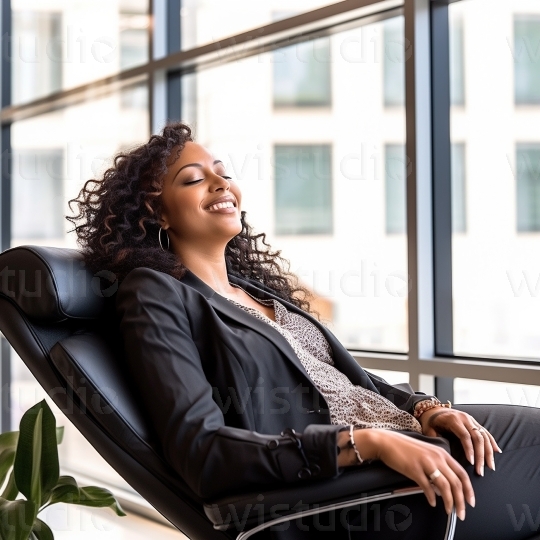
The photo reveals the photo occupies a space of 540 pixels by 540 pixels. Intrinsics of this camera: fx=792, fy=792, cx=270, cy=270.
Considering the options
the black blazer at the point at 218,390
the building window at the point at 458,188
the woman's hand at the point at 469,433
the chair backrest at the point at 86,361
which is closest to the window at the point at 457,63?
the building window at the point at 458,188

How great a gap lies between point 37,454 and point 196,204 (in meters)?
0.74

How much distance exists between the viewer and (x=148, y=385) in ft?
4.76

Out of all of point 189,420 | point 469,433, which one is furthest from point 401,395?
point 189,420

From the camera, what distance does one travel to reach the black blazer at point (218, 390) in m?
1.33

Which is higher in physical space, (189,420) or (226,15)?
(226,15)

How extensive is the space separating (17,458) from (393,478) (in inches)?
41.9

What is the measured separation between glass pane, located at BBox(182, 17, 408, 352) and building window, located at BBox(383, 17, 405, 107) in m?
0.02

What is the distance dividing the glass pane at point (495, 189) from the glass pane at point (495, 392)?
102 millimetres

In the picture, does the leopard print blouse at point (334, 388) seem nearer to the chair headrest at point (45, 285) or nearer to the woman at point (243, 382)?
the woman at point (243, 382)

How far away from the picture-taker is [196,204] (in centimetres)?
187

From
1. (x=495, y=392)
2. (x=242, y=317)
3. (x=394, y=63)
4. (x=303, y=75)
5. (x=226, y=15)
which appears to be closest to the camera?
(x=242, y=317)

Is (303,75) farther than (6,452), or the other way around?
(303,75)

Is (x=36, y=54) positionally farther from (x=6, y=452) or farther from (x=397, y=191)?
(x=6, y=452)

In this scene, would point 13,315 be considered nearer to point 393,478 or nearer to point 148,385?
point 148,385
